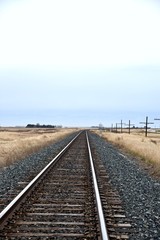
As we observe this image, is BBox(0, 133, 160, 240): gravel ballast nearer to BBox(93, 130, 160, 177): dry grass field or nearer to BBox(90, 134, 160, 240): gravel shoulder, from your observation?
BBox(90, 134, 160, 240): gravel shoulder

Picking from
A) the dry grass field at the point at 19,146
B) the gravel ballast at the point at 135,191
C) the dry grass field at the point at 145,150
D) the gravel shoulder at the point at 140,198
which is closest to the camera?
the gravel shoulder at the point at 140,198

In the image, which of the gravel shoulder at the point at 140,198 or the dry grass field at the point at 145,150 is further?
the dry grass field at the point at 145,150

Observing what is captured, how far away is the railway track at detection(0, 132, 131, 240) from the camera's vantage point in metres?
5.73

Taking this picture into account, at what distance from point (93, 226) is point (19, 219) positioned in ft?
4.38

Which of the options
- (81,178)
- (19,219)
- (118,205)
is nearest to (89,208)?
(118,205)

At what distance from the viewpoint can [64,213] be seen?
7.10m

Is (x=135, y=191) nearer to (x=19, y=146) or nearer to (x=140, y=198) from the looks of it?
(x=140, y=198)

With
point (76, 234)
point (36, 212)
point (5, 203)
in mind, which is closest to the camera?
point (76, 234)

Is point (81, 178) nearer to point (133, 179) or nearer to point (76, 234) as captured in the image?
point (133, 179)

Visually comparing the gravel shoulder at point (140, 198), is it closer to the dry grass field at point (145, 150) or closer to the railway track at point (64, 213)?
the railway track at point (64, 213)

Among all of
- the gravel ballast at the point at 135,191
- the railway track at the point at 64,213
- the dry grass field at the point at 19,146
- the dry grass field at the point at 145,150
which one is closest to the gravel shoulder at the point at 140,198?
the gravel ballast at the point at 135,191

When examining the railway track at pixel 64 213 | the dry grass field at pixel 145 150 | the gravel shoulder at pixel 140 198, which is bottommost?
the gravel shoulder at pixel 140 198

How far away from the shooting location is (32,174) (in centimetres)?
1291

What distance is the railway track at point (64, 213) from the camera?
226 inches
